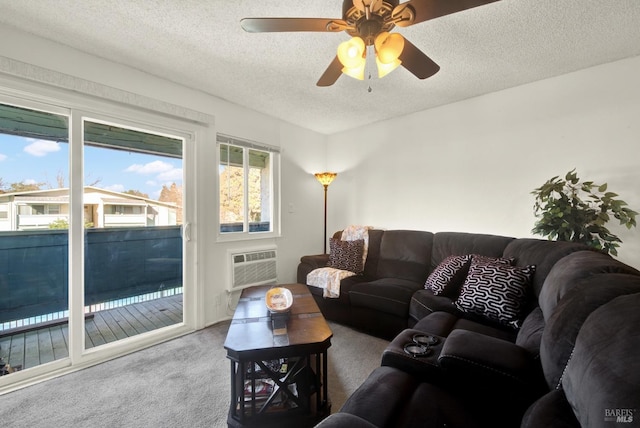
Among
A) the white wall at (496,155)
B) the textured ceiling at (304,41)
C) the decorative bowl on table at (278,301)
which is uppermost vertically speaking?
the textured ceiling at (304,41)

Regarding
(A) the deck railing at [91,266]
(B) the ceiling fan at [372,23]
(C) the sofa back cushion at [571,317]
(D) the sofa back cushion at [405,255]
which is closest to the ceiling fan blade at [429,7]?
(B) the ceiling fan at [372,23]

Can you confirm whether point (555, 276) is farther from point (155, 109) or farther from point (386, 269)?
point (155, 109)

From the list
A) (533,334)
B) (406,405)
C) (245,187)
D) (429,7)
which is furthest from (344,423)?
(245,187)

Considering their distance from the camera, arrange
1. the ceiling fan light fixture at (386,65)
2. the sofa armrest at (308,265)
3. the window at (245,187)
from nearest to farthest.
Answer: the ceiling fan light fixture at (386,65), the window at (245,187), the sofa armrest at (308,265)

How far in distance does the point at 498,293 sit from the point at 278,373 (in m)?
1.50

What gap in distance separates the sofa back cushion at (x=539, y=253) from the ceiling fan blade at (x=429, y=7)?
1540mm

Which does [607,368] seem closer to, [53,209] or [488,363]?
[488,363]

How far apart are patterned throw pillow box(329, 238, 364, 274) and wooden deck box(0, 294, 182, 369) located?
5.71 feet

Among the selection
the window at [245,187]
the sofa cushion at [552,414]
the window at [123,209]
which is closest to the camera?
the sofa cushion at [552,414]

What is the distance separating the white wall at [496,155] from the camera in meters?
2.13

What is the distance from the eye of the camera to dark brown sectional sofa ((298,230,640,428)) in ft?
1.94

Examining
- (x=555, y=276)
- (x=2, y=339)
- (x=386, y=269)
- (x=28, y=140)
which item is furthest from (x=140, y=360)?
(x=555, y=276)

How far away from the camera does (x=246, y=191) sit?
325 centimetres

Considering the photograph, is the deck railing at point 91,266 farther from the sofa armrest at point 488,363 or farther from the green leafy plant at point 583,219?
the green leafy plant at point 583,219
